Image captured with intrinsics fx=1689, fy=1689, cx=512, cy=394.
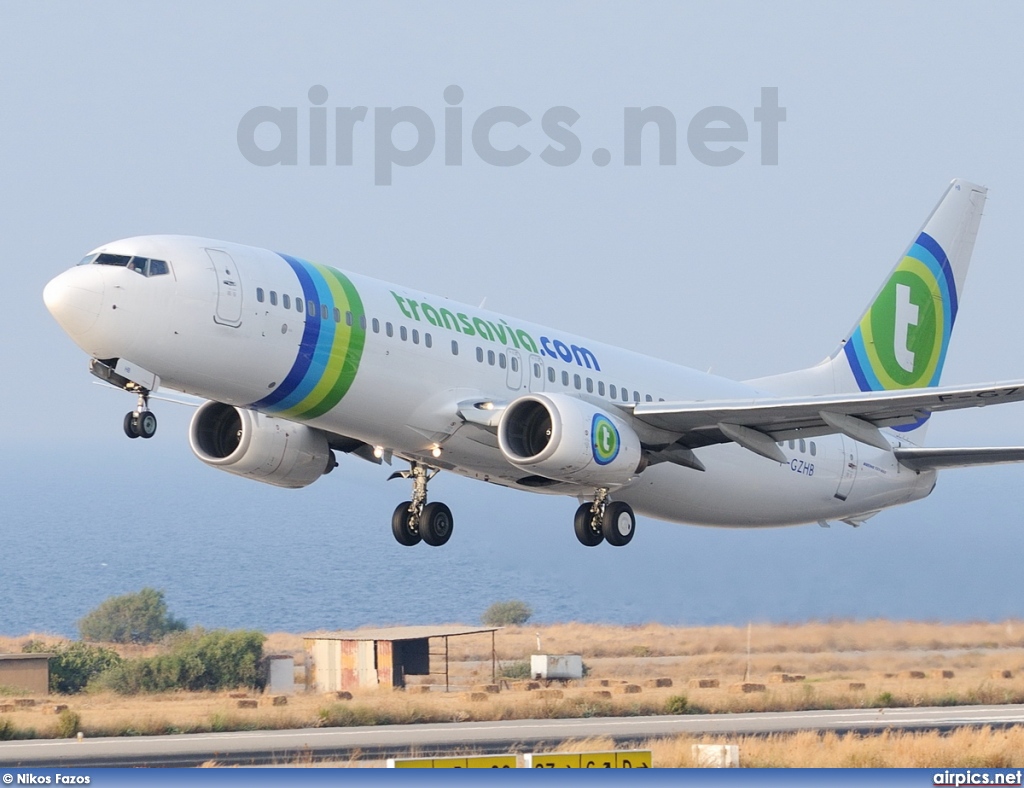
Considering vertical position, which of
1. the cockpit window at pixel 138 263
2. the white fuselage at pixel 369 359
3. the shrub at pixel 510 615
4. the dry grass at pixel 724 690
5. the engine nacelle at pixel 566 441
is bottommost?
the dry grass at pixel 724 690

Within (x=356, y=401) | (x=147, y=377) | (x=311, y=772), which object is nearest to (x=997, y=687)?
(x=356, y=401)

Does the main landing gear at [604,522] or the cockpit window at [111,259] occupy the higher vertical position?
the cockpit window at [111,259]

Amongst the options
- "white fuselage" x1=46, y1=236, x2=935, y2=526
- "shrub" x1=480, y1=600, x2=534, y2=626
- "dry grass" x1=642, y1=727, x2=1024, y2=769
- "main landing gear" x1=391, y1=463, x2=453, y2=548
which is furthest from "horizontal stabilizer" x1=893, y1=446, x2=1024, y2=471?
"shrub" x1=480, y1=600, x2=534, y2=626

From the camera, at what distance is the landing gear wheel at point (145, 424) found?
28.7 meters

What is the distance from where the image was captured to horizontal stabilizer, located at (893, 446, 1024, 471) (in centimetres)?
3681

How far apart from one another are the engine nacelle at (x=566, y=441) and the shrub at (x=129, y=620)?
61921mm

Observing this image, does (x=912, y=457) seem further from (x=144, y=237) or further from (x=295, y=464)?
(x=144, y=237)

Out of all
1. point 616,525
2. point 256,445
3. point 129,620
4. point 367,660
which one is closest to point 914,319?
point 616,525

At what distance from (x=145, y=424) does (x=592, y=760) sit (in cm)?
971

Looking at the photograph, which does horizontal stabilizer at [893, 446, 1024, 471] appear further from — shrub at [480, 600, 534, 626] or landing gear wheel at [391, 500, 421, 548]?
shrub at [480, 600, 534, 626]

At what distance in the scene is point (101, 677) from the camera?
60.2 m

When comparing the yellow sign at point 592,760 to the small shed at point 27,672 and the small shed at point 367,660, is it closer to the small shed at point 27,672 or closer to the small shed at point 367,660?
the small shed at point 367,660

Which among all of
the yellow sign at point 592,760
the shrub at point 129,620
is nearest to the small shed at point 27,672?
the shrub at point 129,620

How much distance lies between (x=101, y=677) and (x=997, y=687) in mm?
30729
